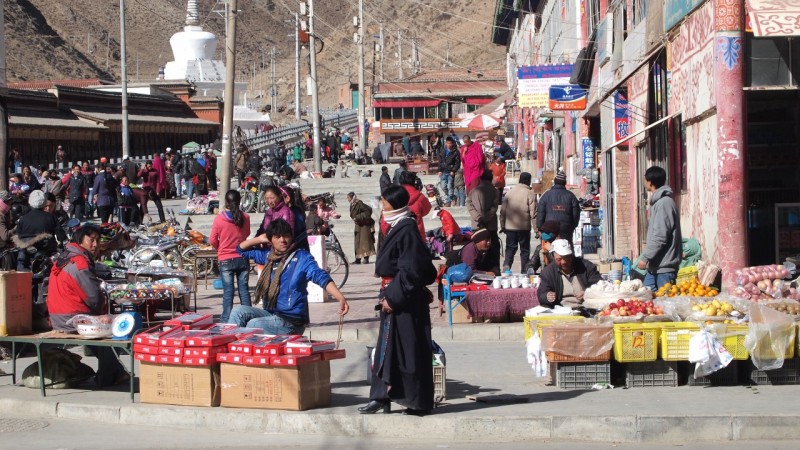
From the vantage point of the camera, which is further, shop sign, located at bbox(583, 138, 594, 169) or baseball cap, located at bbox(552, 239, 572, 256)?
shop sign, located at bbox(583, 138, 594, 169)

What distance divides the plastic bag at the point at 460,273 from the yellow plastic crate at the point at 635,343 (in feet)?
14.5

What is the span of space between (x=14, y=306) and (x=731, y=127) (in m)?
8.13

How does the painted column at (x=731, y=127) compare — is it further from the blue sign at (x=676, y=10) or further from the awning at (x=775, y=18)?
the blue sign at (x=676, y=10)

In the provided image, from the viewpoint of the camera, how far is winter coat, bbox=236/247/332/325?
9930 mm

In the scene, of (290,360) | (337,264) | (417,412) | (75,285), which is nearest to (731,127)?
(417,412)

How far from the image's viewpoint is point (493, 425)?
29.5ft

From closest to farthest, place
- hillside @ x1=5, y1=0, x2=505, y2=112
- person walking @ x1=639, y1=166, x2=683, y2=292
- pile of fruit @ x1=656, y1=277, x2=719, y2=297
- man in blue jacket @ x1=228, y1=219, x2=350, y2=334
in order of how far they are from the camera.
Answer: man in blue jacket @ x1=228, y1=219, x2=350, y2=334 < pile of fruit @ x1=656, y1=277, x2=719, y2=297 < person walking @ x1=639, y1=166, x2=683, y2=292 < hillside @ x1=5, y1=0, x2=505, y2=112

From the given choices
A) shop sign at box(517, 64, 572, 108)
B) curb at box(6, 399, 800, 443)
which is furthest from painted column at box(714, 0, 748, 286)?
shop sign at box(517, 64, 572, 108)

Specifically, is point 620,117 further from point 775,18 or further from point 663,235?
point 663,235

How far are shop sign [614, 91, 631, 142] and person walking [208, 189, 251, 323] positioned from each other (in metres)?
9.72

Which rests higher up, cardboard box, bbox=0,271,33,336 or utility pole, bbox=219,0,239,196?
utility pole, bbox=219,0,239,196

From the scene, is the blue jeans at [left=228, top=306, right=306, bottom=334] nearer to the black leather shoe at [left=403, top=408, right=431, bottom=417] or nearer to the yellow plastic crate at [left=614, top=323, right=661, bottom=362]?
the black leather shoe at [left=403, top=408, right=431, bottom=417]

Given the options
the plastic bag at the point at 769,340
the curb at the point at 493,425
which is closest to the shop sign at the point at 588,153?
the plastic bag at the point at 769,340

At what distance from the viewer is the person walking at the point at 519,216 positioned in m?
18.4
